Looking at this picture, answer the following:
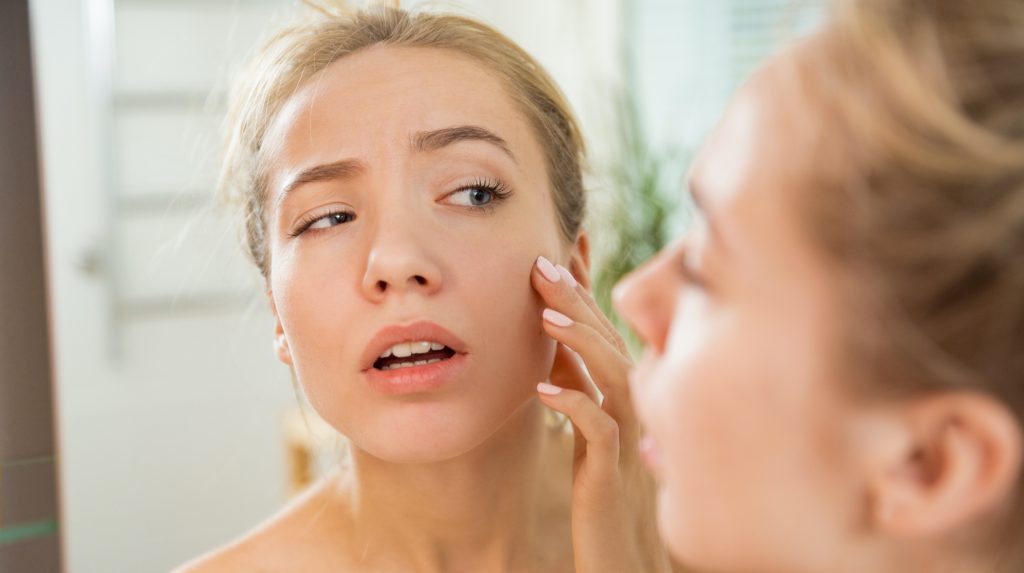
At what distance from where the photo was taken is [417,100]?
109 cm

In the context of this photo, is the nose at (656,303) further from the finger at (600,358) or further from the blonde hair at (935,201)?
the finger at (600,358)

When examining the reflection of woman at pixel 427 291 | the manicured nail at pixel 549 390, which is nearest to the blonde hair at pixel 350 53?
the reflection of woman at pixel 427 291

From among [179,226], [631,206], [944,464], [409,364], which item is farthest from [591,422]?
[179,226]

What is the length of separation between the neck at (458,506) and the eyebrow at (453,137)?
0.34m

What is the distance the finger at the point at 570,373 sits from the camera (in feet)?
4.11

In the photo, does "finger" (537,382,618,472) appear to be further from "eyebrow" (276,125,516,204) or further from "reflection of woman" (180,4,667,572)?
"eyebrow" (276,125,516,204)

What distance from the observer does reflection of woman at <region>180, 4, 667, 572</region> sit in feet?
3.41

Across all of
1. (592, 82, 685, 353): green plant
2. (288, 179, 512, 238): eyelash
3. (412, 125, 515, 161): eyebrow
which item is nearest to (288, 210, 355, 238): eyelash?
(288, 179, 512, 238): eyelash

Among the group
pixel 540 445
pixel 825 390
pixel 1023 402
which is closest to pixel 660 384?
pixel 825 390

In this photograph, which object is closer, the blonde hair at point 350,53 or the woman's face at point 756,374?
the woman's face at point 756,374

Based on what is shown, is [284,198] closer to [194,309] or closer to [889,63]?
[889,63]

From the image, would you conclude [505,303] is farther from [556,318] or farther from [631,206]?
[631,206]

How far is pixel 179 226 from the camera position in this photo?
11.0 ft

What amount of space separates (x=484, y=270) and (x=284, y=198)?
240 millimetres
